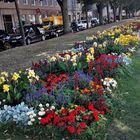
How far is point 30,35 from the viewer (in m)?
25.8

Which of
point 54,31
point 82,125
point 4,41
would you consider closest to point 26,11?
point 54,31

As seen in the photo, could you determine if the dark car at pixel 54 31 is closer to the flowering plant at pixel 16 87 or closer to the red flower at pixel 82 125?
the flowering plant at pixel 16 87

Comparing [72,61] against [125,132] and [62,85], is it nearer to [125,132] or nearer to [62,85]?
[62,85]

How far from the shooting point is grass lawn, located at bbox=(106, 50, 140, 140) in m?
4.95

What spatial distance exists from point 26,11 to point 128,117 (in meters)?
46.4

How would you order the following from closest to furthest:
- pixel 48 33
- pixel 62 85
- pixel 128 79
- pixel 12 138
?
1. pixel 12 138
2. pixel 62 85
3. pixel 128 79
4. pixel 48 33

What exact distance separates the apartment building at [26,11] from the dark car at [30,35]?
18.1m

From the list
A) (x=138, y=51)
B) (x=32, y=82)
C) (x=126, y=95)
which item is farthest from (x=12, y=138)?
(x=138, y=51)

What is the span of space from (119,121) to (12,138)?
5.79ft

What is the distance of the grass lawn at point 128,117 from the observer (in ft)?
16.3

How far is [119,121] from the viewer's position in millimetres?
5449

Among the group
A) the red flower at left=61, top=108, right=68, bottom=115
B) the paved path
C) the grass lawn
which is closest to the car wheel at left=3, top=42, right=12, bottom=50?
the paved path

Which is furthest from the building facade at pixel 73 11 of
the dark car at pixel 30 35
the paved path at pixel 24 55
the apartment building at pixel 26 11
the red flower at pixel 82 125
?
the red flower at pixel 82 125

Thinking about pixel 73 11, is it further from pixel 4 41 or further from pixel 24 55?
pixel 24 55
